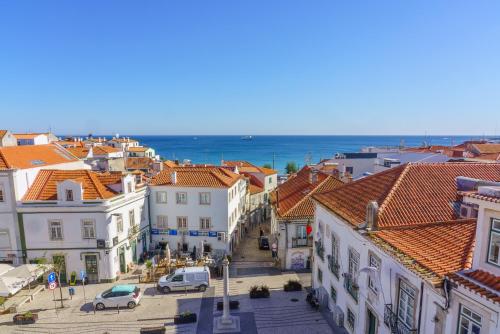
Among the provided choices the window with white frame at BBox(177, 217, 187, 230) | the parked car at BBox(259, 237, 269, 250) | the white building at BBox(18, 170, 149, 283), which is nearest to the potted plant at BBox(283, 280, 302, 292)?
the parked car at BBox(259, 237, 269, 250)

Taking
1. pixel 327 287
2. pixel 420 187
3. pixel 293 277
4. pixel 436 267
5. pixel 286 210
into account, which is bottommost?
pixel 293 277

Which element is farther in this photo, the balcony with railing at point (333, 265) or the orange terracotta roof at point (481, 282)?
the balcony with railing at point (333, 265)

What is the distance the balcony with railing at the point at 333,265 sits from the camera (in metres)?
19.7

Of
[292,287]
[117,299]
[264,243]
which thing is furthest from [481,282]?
[264,243]

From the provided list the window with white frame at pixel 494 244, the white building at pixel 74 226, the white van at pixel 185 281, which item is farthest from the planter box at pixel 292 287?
the window with white frame at pixel 494 244

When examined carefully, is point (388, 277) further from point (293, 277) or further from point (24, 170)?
point (24, 170)

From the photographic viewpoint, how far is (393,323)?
12.8m

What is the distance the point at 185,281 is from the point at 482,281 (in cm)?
2166

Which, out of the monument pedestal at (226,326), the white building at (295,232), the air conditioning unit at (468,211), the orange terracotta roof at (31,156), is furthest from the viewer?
the white building at (295,232)

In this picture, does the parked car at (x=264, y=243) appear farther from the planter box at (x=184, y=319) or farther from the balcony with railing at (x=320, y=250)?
the planter box at (x=184, y=319)

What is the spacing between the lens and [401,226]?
48.1ft

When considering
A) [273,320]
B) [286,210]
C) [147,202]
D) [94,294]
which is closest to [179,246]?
[147,202]

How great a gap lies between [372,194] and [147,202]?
23.4 m

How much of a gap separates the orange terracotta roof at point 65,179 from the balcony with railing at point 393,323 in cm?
2302
